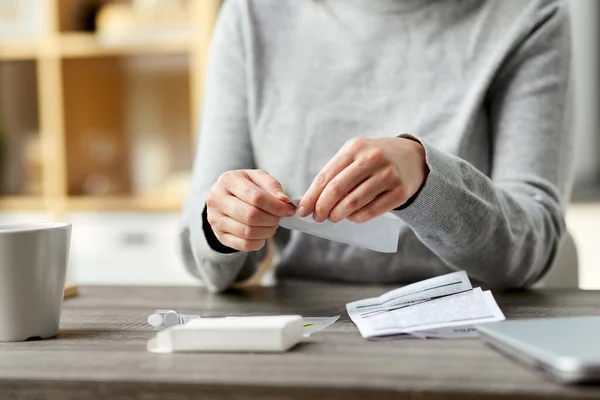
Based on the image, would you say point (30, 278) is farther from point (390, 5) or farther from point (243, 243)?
point (390, 5)

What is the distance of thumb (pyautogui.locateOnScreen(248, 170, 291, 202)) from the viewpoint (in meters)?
0.79

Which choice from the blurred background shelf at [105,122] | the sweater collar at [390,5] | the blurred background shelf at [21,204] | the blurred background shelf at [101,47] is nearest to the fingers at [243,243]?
the sweater collar at [390,5]

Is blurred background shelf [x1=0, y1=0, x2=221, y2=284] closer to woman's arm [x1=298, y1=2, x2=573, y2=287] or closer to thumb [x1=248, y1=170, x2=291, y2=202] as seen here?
woman's arm [x1=298, y1=2, x2=573, y2=287]

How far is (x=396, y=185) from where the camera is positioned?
74 cm

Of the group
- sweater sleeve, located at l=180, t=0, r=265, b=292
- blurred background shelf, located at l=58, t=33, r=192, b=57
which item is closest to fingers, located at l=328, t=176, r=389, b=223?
sweater sleeve, located at l=180, t=0, r=265, b=292

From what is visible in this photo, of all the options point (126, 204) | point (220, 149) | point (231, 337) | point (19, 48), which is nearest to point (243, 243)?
point (231, 337)

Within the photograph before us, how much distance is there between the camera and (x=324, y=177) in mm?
737

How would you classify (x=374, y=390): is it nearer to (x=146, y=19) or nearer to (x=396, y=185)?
(x=396, y=185)

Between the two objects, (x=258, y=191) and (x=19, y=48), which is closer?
(x=258, y=191)

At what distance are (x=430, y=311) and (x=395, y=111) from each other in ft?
1.73

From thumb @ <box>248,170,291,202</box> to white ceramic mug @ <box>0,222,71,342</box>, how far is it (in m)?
0.20

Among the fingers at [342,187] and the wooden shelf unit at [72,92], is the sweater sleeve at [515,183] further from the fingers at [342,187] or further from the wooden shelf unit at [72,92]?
the wooden shelf unit at [72,92]

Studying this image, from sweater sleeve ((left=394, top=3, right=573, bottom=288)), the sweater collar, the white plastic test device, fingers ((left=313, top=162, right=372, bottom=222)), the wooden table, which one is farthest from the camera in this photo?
the sweater collar

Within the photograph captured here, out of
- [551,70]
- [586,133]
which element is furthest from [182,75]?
[551,70]
